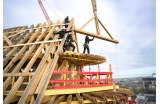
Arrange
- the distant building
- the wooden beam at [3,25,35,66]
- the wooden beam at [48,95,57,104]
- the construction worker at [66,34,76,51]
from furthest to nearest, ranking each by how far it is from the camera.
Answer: the distant building, the construction worker at [66,34,76,51], the wooden beam at [3,25,35,66], the wooden beam at [48,95,57,104]

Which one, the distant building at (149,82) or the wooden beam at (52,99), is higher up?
the wooden beam at (52,99)

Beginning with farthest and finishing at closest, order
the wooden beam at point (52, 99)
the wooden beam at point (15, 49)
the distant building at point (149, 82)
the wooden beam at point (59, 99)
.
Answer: the distant building at point (149, 82) < the wooden beam at point (15, 49) < the wooden beam at point (59, 99) < the wooden beam at point (52, 99)

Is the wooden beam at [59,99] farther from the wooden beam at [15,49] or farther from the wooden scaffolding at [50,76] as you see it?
the wooden beam at [15,49]

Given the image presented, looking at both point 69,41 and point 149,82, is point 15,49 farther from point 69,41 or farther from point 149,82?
point 149,82

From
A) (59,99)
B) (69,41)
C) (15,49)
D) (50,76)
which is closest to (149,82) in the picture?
(69,41)

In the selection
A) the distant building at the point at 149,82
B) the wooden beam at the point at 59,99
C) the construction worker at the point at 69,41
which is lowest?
the distant building at the point at 149,82

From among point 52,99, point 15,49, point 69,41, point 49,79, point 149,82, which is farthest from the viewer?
point 149,82

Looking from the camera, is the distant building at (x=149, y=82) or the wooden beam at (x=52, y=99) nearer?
the wooden beam at (x=52, y=99)

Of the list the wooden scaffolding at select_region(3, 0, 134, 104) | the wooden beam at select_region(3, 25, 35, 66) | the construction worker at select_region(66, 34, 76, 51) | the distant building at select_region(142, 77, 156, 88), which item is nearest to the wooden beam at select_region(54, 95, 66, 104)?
the wooden scaffolding at select_region(3, 0, 134, 104)

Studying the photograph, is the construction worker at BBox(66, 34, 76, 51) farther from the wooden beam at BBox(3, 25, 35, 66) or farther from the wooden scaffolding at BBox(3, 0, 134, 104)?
the wooden beam at BBox(3, 25, 35, 66)

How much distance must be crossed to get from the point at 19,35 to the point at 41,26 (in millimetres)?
2038

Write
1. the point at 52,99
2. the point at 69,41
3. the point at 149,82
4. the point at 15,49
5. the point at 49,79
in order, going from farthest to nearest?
the point at 149,82
the point at 15,49
the point at 69,41
the point at 49,79
the point at 52,99

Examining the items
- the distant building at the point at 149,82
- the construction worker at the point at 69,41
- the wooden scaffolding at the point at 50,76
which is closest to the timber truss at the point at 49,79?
the wooden scaffolding at the point at 50,76
